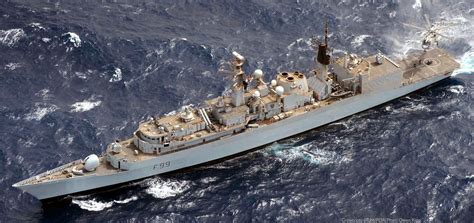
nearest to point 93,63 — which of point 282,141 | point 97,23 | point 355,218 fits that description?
point 97,23

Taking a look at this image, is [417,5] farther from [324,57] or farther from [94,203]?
[94,203]

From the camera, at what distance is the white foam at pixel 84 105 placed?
8475 centimetres

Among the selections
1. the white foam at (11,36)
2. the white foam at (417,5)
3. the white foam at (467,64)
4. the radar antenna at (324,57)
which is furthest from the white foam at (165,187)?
the white foam at (417,5)

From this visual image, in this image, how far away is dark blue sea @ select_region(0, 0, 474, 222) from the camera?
241 feet

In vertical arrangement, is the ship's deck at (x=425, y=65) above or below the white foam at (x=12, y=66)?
above

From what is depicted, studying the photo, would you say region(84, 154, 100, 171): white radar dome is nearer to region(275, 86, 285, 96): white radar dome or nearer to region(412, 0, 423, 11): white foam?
region(275, 86, 285, 96): white radar dome

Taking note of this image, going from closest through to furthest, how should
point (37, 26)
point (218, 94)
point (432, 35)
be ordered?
point (218, 94), point (432, 35), point (37, 26)

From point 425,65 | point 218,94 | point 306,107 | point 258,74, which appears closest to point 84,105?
point 218,94

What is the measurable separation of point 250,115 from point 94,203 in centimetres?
1993

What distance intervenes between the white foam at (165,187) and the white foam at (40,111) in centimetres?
1554

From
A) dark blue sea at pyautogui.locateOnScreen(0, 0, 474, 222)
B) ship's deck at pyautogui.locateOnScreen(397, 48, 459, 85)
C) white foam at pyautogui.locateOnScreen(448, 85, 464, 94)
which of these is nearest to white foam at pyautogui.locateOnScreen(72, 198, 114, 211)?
dark blue sea at pyautogui.locateOnScreen(0, 0, 474, 222)

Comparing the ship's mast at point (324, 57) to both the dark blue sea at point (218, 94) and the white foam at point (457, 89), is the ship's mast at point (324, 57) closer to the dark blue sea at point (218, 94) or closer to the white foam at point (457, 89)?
the dark blue sea at point (218, 94)

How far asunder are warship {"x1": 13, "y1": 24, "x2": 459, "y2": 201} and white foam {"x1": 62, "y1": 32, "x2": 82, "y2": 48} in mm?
18696

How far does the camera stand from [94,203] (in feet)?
244
